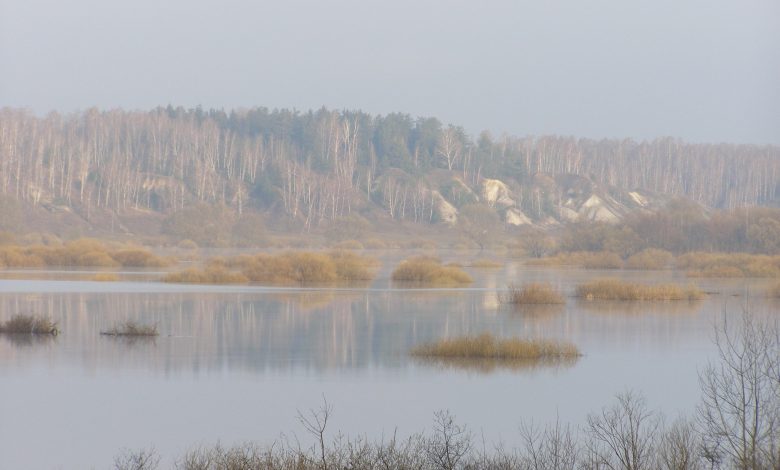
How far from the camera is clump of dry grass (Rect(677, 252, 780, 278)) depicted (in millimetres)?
44750

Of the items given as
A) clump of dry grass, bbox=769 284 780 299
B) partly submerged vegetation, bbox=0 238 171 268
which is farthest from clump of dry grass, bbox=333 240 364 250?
clump of dry grass, bbox=769 284 780 299

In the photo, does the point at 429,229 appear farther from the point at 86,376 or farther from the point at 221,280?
the point at 86,376

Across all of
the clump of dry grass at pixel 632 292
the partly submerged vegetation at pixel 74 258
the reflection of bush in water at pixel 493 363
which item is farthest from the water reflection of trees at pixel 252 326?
the partly submerged vegetation at pixel 74 258

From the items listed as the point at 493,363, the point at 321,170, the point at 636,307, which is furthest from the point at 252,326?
the point at 321,170

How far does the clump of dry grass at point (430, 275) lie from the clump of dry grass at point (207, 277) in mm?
5770

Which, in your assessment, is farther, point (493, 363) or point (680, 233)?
point (680, 233)

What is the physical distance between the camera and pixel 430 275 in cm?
3941

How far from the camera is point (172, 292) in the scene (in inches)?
1259

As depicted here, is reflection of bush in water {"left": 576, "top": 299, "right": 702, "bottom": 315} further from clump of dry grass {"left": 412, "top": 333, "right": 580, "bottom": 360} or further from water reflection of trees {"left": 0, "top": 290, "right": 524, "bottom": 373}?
clump of dry grass {"left": 412, "top": 333, "right": 580, "bottom": 360}

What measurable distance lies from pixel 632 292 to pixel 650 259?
20.5 meters

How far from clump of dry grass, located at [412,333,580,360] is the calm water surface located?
0.44m

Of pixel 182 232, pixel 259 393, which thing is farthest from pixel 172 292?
pixel 182 232

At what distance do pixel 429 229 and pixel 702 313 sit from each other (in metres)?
61.0

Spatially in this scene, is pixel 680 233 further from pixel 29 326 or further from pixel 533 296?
pixel 29 326
